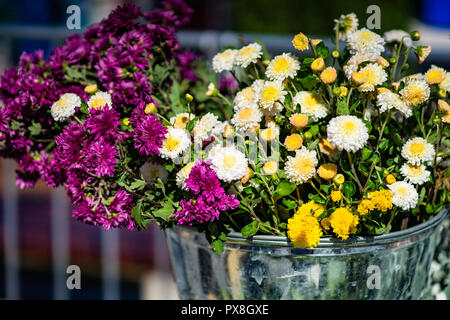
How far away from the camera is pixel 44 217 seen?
3.87m

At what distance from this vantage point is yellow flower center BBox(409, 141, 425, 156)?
833mm

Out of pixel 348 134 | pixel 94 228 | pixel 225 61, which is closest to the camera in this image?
pixel 348 134

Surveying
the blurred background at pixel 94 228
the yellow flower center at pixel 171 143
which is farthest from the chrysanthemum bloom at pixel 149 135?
the blurred background at pixel 94 228

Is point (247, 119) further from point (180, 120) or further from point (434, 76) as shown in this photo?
point (434, 76)

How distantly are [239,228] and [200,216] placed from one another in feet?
0.33

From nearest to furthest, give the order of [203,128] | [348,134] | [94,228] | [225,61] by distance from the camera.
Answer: [348,134], [203,128], [225,61], [94,228]

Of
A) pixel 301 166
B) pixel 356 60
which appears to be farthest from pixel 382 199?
pixel 356 60

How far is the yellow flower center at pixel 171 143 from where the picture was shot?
32.7 inches

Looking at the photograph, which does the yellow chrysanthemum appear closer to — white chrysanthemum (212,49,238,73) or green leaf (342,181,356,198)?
green leaf (342,181,356,198)

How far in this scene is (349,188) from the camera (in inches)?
32.2

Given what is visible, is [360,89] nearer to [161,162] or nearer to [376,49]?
[376,49]

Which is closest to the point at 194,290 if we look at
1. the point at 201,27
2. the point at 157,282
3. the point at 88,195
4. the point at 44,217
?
the point at 88,195

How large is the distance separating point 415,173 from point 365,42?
0.23 m

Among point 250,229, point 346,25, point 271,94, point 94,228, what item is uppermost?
point 346,25
